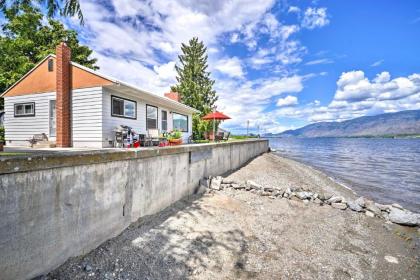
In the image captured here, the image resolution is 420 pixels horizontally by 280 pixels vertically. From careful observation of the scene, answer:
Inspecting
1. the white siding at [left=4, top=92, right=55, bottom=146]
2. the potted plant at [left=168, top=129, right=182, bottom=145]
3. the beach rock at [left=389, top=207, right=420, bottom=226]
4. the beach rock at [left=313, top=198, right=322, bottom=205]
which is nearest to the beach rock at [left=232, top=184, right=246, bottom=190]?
the beach rock at [left=313, top=198, right=322, bottom=205]

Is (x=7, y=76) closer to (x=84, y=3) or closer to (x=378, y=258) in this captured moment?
(x=84, y=3)

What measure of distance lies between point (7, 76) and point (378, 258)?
84.3 feet

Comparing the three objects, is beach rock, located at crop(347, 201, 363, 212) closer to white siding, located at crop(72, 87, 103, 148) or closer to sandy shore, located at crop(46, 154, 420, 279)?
sandy shore, located at crop(46, 154, 420, 279)

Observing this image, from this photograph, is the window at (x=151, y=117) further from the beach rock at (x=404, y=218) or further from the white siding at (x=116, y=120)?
the beach rock at (x=404, y=218)

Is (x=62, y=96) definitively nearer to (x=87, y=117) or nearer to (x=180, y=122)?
(x=87, y=117)

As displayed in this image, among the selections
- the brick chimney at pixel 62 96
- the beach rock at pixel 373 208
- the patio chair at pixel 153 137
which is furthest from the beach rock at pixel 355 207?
the brick chimney at pixel 62 96

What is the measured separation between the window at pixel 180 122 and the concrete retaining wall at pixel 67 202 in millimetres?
12163

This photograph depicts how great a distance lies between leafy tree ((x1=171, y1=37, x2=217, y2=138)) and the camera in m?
36.2

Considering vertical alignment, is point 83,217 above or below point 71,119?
below

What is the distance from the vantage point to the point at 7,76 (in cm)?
1858

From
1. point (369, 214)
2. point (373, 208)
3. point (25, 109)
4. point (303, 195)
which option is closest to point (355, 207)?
point (369, 214)

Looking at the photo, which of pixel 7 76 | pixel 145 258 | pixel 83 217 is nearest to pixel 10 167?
pixel 83 217

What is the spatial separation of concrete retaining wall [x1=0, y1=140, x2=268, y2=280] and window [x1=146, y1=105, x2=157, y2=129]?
29.4ft

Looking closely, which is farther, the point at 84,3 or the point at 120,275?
the point at 84,3
